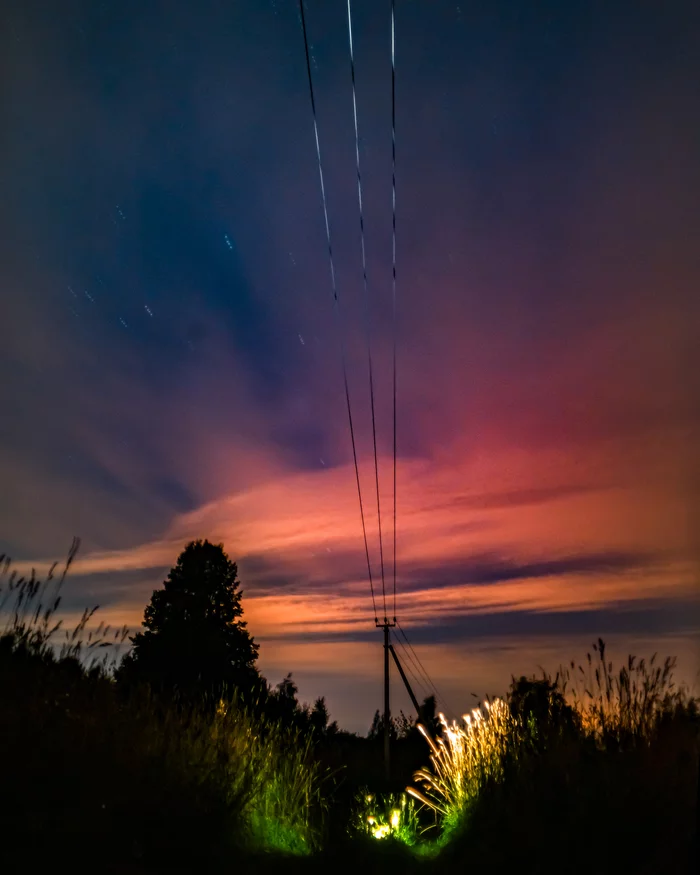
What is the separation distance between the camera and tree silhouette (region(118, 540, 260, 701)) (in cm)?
2814

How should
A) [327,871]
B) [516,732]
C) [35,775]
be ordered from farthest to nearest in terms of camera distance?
1. [516,732]
2. [327,871]
3. [35,775]

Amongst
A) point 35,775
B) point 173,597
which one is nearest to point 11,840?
point 35,775

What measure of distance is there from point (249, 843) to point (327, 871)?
75cm

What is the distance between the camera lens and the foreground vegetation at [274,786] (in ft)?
14.6

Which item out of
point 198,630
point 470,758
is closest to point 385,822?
point 470,758

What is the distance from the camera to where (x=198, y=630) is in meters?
29.0

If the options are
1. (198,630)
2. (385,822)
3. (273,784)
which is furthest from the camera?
(198,630)

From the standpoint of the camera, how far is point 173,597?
98.3 ft

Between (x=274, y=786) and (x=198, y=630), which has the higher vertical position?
(x=198, y=630)

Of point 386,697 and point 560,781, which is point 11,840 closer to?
point 560,781

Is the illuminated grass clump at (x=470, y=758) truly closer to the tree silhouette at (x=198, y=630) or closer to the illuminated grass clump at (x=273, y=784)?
the illuminated grass clump at (x=273, y=784)

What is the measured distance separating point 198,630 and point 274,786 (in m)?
23.2

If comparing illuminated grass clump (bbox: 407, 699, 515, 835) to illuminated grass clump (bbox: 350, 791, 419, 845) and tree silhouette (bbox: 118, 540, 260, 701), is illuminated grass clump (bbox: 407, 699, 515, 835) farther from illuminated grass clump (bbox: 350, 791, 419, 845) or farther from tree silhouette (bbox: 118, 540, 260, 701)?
tree silhouette (bbox: 118, 540, 260, 701)

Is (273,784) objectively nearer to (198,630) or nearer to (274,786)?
(274,786)
